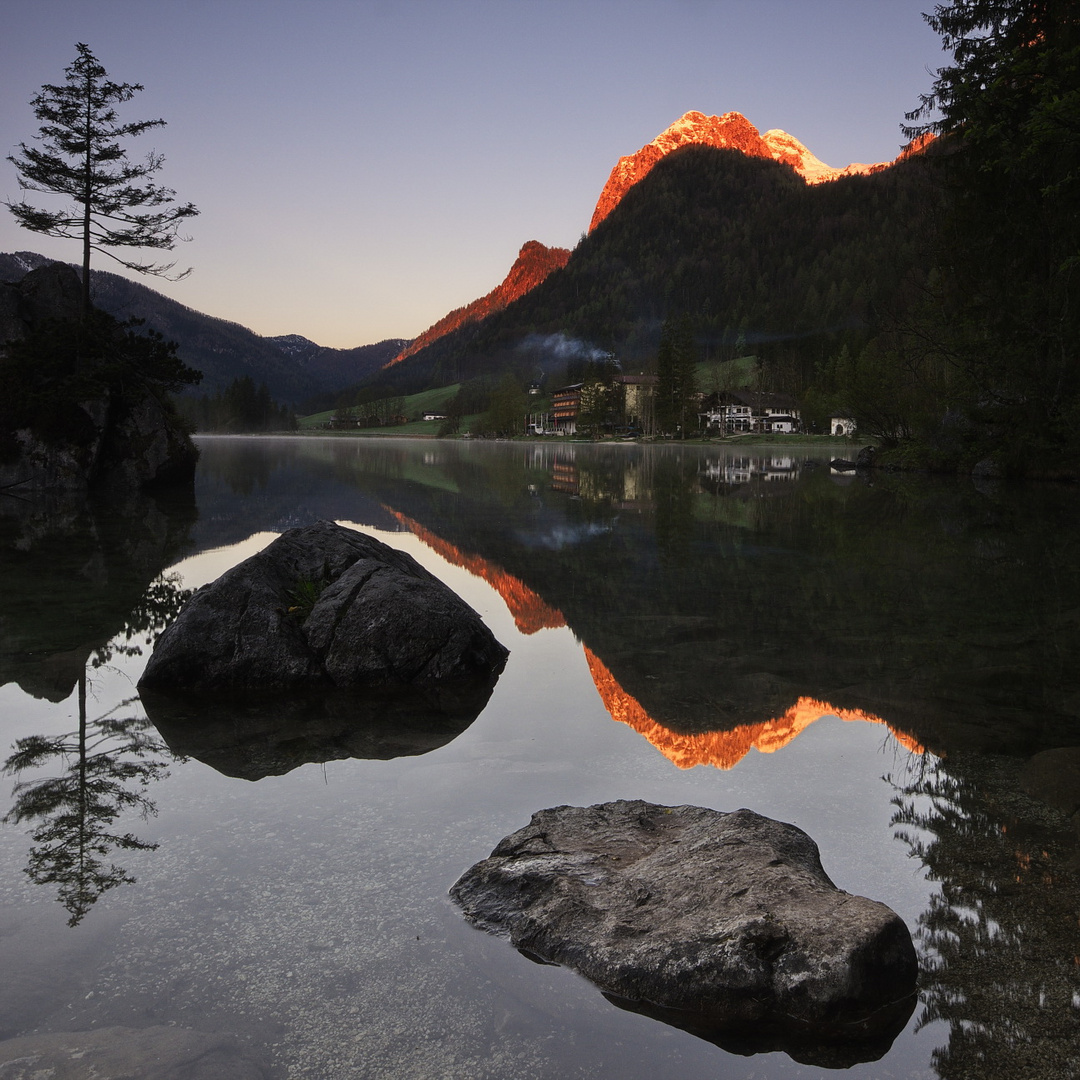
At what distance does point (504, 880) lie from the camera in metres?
4.61

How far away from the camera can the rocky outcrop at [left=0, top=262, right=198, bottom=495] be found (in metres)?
29.6

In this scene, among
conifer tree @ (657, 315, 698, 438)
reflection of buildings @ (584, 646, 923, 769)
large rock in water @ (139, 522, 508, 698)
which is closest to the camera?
reflection of buildings @ (584, 646, 923, 769)

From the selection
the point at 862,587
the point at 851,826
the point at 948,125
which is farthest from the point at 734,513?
the point at 851,826

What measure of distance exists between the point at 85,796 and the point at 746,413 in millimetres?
170700

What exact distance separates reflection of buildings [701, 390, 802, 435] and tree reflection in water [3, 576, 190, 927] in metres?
159

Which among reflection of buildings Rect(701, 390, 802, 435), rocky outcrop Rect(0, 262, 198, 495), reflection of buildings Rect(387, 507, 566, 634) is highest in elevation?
reflection of buildings Rect(701, 390, 802, 435)

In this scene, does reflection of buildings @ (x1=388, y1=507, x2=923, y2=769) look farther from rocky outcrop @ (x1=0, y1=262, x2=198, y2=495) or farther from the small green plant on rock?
rocky outcrop @ (x1=0, y1=262, x2=198, y2=495)

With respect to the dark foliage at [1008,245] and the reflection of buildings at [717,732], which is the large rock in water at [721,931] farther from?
the dark foliage at [1008,245]

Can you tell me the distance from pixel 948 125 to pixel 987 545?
19827 mm

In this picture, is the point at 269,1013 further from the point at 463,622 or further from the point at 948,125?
the point at 948,125

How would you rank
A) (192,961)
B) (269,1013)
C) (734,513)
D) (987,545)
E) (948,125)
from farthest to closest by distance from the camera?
(948,125) → (734,513) → (987,545) → (192,961) → (269,1013)

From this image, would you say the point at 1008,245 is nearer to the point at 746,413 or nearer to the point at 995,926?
the point at 995,926

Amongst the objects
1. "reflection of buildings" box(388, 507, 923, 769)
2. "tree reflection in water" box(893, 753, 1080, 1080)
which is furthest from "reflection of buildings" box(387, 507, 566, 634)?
"tree reflection in water" box(893, 753, 1080, 1080)

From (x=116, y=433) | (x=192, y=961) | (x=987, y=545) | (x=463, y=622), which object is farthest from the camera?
(x=116, y=433)
